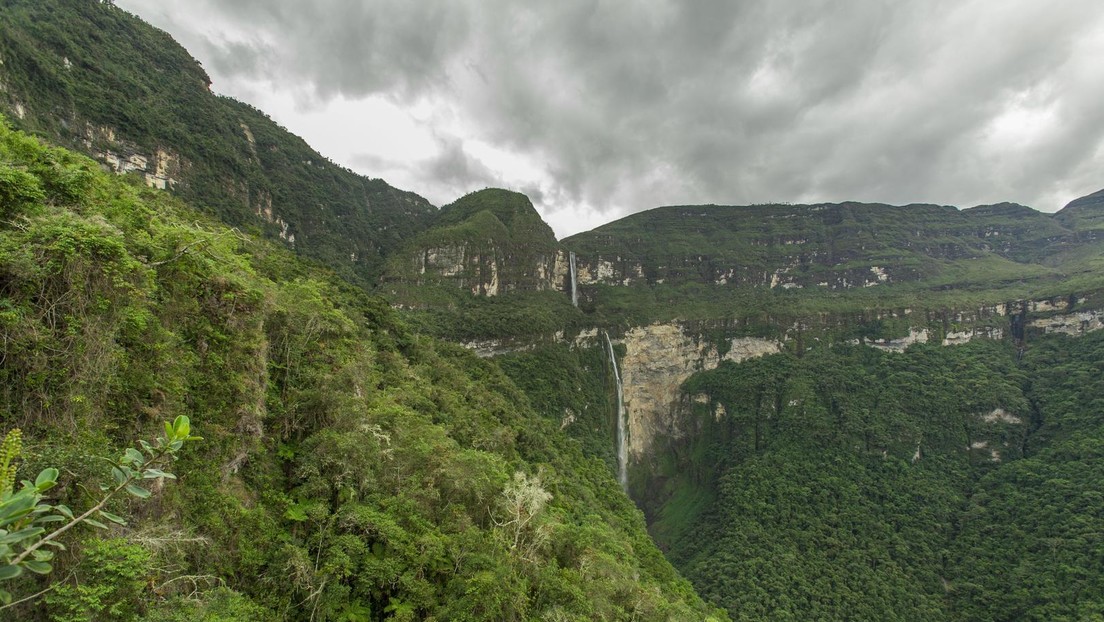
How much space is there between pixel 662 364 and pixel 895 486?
137ft

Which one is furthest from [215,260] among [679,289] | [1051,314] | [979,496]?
[679,289]

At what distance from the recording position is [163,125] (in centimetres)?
5588

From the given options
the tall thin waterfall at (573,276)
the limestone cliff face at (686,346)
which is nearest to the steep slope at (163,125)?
the tall thin waterfall at (573,276)

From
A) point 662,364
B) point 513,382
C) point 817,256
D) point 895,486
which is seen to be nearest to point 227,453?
point 513,382

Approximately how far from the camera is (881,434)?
66312 mm

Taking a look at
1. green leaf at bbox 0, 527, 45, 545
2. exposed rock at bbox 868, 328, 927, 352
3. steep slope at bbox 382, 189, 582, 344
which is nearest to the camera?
green leaf at bbox 0, 527, 45, 545

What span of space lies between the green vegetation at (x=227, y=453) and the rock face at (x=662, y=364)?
7280cm

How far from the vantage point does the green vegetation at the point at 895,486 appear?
4403 cm

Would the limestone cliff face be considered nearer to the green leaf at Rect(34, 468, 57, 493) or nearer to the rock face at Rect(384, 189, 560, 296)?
the rock face at Rect(384, 189, 560, 296)

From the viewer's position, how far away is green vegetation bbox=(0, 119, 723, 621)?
6.61 meters

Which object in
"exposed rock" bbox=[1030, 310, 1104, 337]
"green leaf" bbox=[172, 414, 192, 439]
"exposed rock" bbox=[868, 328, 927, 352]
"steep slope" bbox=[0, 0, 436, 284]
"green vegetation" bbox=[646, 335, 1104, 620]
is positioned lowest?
"green vegetation" bbox=[646, 335, 1104, 620]

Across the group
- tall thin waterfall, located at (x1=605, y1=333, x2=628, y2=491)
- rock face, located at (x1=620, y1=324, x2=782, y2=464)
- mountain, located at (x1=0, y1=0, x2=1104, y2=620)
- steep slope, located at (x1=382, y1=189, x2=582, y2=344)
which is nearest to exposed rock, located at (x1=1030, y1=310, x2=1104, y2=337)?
mountain, located at (x1=0, y1=0, x2=1104, y2=620)

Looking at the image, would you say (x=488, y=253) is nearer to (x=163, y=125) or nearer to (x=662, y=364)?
(x=662, y=364)

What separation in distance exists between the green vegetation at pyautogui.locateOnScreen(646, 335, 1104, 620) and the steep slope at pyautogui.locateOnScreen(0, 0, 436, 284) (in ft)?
209
